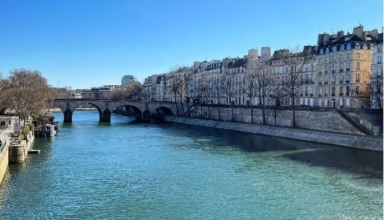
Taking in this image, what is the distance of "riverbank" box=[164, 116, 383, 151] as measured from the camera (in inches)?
1628

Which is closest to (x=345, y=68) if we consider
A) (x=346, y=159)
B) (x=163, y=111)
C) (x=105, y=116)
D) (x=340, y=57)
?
(x=340, y=57)

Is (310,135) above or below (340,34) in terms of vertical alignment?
below

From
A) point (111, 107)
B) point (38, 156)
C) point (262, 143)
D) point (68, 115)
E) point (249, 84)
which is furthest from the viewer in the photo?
point (111, 107)

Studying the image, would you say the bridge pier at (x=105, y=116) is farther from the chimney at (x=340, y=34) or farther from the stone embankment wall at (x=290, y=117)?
the chimney at (x=340, y=34)

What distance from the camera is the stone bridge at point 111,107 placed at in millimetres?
85125

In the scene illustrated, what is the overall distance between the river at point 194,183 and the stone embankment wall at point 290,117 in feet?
31.3

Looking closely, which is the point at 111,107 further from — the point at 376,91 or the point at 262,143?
the point at 376,91

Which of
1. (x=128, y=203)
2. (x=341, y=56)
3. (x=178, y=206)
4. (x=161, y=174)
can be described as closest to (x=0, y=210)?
(x=128, y=203)

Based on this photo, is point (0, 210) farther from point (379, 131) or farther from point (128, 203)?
point (379, 131)

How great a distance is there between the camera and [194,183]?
26312 millimetres

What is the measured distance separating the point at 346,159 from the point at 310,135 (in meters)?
14.0

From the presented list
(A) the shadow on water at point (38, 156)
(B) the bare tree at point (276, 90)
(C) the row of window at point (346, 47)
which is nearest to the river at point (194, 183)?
(A) the shadow on water at point (38, 156)

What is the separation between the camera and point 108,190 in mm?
24438

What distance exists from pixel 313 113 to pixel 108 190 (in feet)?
125
